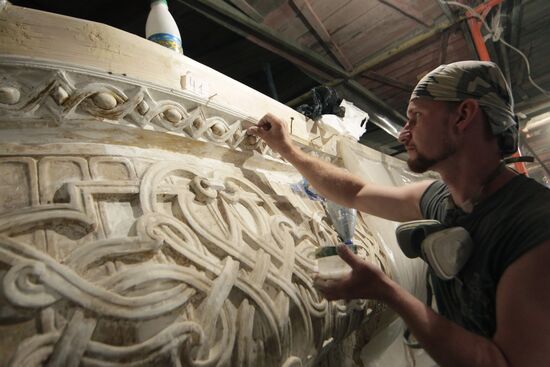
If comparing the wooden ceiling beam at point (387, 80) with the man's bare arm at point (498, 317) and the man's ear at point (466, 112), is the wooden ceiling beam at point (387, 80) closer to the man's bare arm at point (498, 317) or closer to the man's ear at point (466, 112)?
the man's ear at point (466, 112)

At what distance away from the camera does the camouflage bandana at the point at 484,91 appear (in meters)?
0.79

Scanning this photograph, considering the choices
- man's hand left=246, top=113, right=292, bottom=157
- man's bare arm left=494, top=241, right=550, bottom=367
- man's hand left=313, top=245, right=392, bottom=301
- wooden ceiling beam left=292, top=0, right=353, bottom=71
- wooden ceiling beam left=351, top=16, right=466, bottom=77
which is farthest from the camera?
wooden ceiling beam left=351, top=16, right=466, bottom=77

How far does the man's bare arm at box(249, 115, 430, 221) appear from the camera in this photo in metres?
0.94

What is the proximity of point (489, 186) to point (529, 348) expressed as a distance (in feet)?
1.36

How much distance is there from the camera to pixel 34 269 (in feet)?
1.27

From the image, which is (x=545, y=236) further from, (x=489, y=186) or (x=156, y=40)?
(x=156, y=40)

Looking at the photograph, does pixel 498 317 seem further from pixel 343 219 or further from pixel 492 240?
pixel 343 219

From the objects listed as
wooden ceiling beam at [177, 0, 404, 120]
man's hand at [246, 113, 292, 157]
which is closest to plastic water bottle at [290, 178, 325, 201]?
man's hand at [246, 113, 292, 157]

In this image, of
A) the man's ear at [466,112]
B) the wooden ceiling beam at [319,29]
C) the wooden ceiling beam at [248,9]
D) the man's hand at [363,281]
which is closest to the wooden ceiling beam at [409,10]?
the wooden ceiling beam at [319,29]

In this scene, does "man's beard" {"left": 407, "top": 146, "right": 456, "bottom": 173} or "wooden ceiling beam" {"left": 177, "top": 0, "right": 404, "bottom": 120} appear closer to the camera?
"man's beard" {"left": 407, "top": 146, "right": 456, "bottom": 173}

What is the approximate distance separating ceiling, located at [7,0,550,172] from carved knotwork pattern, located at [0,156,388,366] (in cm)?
117

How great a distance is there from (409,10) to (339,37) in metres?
0.40

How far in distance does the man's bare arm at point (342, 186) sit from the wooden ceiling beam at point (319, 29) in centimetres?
94

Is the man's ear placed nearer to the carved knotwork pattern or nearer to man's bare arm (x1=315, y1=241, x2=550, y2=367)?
man's bare arm (x1=315, y1=241, x2=550, y2=367)
